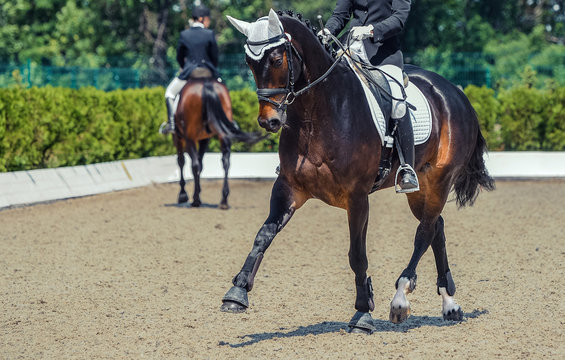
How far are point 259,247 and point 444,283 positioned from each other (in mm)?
1837

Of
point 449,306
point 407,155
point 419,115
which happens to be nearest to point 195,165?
point 419,115

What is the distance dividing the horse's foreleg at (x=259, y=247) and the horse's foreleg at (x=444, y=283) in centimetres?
159

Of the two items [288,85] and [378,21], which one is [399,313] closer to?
[288,85]

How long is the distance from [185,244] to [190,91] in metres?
4.38

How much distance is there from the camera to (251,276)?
5887mm

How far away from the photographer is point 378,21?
6.89m

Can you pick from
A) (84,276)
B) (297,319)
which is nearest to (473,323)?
(297,319)

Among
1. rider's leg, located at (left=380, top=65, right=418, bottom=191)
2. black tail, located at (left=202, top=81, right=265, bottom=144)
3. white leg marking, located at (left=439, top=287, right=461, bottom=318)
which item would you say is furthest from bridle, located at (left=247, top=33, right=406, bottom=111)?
black tail, located at (left=202, top=81, right=265, bottom=144)

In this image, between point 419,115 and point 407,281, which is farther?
point 419,115

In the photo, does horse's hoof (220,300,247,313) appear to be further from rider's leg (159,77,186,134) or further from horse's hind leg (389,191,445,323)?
rider's leg (159,77,186,134)

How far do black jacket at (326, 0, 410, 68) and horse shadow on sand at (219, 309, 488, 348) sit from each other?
6.81 ft

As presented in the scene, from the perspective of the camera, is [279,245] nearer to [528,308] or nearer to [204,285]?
[204,285]

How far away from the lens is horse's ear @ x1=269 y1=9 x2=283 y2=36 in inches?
216

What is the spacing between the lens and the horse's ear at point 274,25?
549cm
